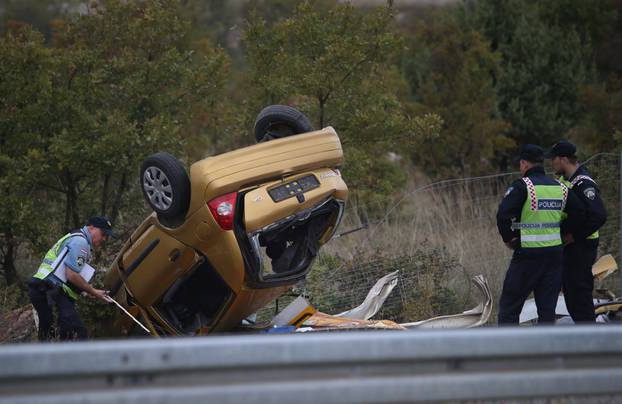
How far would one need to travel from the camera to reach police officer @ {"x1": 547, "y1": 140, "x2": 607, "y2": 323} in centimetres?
803

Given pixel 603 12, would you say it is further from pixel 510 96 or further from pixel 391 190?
pixel 391 190

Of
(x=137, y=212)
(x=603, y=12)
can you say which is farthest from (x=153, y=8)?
(x=603, y=12)

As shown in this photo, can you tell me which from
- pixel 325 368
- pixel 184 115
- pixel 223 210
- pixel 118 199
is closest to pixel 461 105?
pixel 184 115

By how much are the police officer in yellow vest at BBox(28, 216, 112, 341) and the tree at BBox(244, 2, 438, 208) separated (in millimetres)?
5416

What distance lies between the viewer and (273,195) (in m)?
6.88

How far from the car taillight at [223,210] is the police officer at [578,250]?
10.1 ft

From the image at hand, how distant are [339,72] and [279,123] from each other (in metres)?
4.93

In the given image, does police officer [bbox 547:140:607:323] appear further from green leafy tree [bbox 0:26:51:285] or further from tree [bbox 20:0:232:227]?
green leafy tree [bbox 0:26:51:285]

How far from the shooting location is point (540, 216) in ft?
24.6

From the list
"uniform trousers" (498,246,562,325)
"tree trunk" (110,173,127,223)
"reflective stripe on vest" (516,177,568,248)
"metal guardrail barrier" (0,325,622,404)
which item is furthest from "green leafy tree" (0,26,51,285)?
"metal guardrail barrier" (0,325,622,404)

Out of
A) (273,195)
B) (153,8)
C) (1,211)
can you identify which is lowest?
(1,211)

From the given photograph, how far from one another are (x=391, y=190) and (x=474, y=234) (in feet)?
8.39

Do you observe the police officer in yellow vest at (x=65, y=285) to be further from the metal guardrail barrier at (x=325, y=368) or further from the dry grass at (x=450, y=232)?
the metal guardrail barrier at (x=325, y=368)

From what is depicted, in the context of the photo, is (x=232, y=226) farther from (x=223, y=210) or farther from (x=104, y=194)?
(x=104, y=194)
